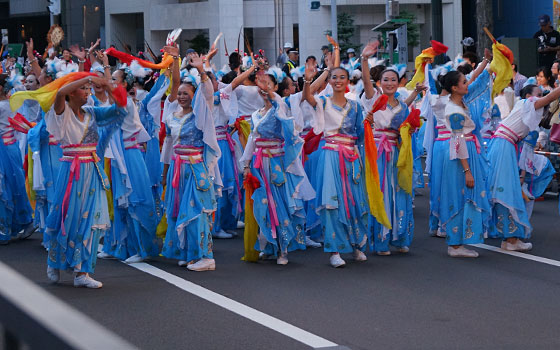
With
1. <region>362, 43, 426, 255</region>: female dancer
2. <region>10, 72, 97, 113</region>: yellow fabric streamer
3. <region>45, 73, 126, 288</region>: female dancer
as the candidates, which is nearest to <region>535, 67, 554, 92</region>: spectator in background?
<region>362, 43, 426, 255</region>: female dancer

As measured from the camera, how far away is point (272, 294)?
23.2ft

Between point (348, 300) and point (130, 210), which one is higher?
point (130, 210)

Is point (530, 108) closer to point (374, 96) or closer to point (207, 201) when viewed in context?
point (374, 96)

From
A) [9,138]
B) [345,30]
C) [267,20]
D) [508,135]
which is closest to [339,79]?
[508,135]

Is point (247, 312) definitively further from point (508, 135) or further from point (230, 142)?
point (230, 142)

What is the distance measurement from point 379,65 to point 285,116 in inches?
125

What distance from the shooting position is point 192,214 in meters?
8.08

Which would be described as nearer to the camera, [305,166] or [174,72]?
[174,72]

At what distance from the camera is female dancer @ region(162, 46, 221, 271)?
8.06m

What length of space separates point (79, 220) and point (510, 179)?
4.04 meters

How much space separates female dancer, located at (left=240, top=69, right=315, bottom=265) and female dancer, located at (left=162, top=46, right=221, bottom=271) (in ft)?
1.41

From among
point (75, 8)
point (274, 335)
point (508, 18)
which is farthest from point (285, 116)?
point (75, 8)

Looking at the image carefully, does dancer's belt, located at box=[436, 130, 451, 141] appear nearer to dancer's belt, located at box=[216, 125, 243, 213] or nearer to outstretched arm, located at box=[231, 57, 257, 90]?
outstretched arm, located at box=[231, 57, 257, 90]

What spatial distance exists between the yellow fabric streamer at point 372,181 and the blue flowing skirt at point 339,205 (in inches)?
2.2
